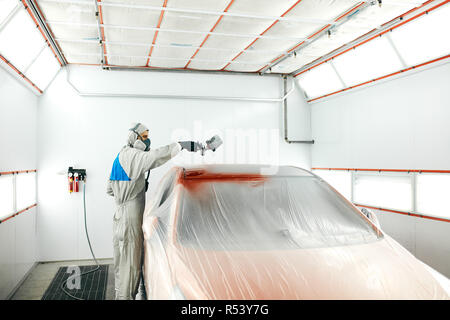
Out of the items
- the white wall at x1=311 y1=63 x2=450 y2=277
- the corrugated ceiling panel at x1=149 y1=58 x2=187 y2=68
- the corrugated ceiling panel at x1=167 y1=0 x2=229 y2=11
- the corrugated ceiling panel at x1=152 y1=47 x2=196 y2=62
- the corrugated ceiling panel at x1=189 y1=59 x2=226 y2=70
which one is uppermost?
the corrugated ceiling panel at x1=167 y1=0 x2=229 y2=11

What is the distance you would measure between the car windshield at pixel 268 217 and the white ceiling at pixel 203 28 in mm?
1839

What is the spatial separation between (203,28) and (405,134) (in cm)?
268

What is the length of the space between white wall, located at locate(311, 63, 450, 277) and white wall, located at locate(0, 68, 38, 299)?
14.5 ft

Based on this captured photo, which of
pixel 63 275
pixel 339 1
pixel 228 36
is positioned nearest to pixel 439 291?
pixel 339 1

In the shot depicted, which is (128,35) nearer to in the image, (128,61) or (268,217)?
(128,61)

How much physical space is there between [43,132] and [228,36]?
3.15 metres

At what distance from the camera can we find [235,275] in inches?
67.6

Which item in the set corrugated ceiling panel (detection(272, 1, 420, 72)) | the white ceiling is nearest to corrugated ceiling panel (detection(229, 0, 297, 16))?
the white ceiling

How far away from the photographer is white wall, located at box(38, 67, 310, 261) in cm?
515

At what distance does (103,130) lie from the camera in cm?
531

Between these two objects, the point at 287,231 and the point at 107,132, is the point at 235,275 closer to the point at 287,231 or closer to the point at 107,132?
the point at 287,231

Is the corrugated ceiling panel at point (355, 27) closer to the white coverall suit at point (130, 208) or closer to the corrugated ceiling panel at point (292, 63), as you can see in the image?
the corrugated ceiling panel at point (292, 63)

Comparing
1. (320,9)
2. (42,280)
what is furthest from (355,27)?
(42,280)

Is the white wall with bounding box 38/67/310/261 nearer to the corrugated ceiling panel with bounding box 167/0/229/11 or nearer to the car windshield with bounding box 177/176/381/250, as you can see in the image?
the corrugated ceiling panel with bounding box 167/0/229/11
